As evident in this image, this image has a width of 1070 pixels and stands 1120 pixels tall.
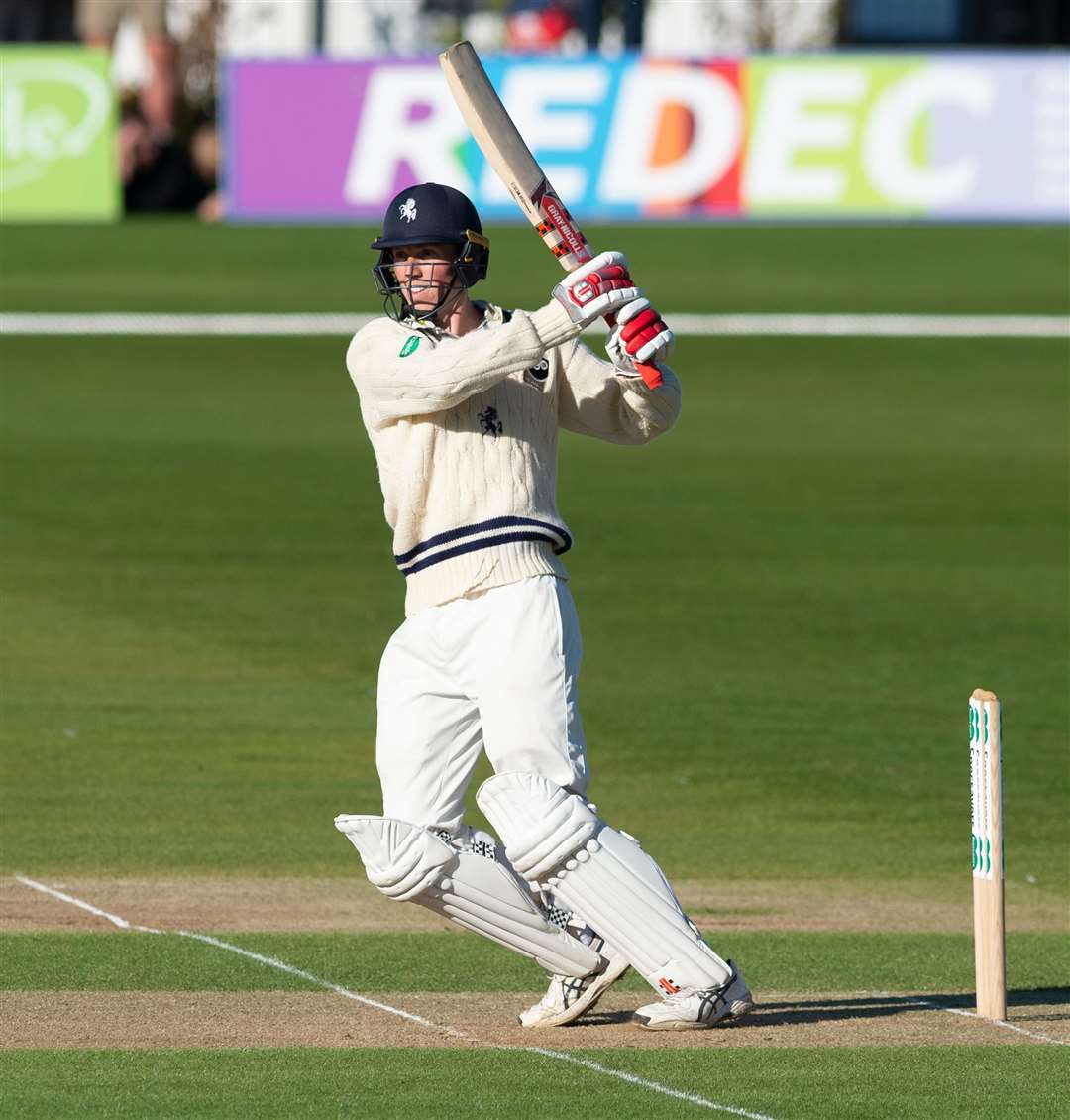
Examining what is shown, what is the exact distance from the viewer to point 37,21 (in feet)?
154

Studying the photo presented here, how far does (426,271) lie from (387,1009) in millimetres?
1982

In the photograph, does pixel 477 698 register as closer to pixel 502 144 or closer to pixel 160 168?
pixel 502 144

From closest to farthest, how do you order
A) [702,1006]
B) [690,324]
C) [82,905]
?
[702,1006]
[82,905]
[690,324]

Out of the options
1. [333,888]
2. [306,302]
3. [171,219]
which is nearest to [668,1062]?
[333,888]

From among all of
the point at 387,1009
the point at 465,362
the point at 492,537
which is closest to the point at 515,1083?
the point at 387,1009

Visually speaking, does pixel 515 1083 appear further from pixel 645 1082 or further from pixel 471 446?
pixel 471 446

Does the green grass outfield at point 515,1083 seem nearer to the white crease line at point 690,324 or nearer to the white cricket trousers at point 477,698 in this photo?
the white cricket trousers at point 477,698

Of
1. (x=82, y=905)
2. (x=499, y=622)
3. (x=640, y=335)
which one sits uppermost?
(x=640, y=335)

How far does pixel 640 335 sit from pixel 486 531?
0.63 m

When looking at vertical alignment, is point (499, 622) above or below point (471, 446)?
below

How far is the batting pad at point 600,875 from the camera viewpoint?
20.8ft

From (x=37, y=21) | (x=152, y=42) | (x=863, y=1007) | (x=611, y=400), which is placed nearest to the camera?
(x=611, y=400)

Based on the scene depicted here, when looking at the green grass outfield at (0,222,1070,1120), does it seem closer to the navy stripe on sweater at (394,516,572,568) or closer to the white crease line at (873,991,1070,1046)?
the white crease line at (873,991,1070,1046)

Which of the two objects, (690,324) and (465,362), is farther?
(690,324)
